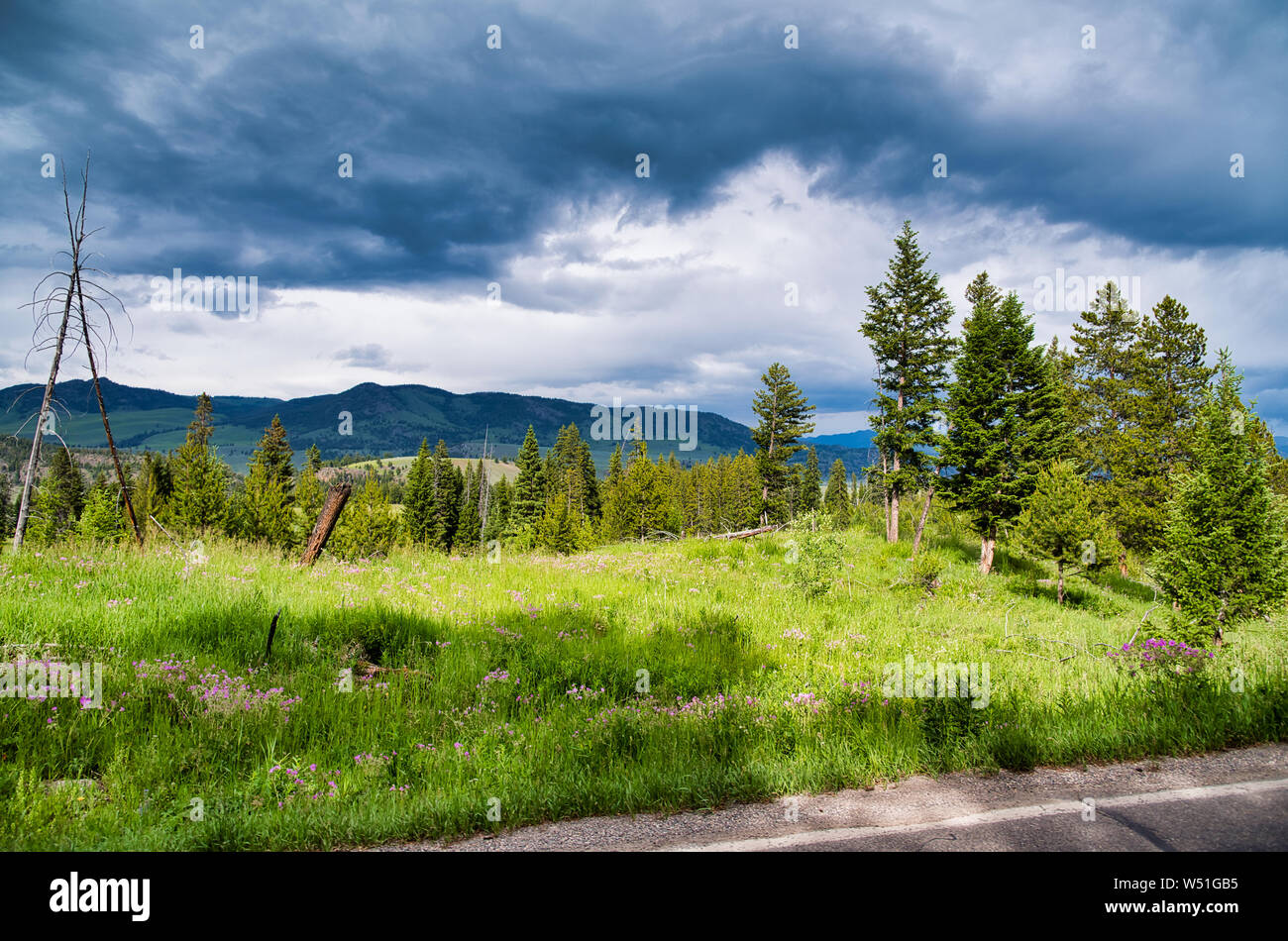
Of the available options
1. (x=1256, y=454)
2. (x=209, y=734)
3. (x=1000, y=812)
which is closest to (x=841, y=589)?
(x=1256, y=454)

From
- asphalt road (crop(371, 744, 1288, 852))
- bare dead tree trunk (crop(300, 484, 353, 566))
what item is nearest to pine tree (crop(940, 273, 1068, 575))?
asphalt road (crop(371, 744, 1288, 852))

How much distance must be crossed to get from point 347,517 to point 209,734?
202 feet

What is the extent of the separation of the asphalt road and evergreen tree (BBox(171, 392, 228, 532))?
51235mm

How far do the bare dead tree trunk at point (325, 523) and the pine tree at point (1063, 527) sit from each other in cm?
2214

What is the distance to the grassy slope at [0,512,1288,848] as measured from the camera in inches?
167

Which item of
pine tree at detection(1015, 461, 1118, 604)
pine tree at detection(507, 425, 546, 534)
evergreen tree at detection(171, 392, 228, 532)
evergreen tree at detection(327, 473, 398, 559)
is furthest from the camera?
pine tree at detection(507, 425, 546, 534)

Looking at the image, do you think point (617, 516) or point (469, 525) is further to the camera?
point (469, 525)

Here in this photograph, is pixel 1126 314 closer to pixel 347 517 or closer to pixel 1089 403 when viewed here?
pixel 1089 403

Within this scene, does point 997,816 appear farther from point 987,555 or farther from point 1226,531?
point 987,555

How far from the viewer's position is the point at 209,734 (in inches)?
204

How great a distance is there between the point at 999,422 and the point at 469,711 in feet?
85.1

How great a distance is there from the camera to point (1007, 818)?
11.8 feet

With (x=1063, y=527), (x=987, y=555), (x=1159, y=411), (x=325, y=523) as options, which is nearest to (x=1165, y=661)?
(x=325, y=523)

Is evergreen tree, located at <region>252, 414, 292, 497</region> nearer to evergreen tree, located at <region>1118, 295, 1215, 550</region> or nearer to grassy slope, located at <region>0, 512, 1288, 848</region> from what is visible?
grassy slope, located at <region>0, 512, 1288, 848</region>
